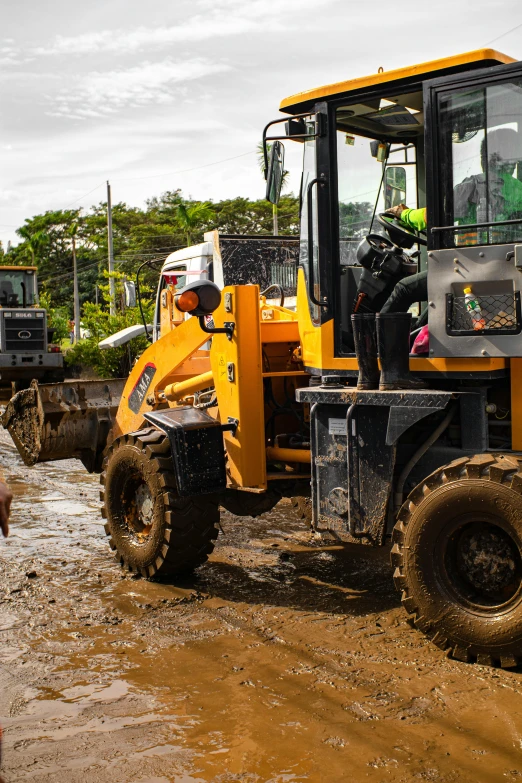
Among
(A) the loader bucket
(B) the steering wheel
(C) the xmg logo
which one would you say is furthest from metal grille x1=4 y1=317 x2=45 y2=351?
(B) the steering wheel

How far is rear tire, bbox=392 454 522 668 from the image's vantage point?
408 cm

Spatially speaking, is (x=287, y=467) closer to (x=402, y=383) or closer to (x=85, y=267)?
(x=402, y=383)

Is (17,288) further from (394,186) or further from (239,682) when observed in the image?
(239,682)

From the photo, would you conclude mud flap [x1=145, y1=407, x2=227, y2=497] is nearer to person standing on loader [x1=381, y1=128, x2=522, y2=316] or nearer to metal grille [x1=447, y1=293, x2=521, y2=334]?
metal grille [x1=447, y1=293, x2=521, y2=334]

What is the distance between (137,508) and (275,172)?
2.64 m

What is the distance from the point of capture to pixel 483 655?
4.15m

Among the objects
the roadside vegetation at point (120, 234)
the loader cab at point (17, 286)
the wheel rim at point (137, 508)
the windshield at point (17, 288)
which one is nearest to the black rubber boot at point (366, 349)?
the wheel rim at point (137, 508)

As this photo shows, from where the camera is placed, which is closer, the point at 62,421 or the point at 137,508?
the point at 137,508

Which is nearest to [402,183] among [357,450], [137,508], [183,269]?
[357,450]

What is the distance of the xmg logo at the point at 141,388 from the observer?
22.1ft

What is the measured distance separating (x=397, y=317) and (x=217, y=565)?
2.65m

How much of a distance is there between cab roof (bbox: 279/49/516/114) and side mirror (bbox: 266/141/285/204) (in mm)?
274

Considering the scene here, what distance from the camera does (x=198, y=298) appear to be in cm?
542

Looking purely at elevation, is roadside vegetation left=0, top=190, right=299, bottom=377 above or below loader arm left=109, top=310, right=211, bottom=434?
above
